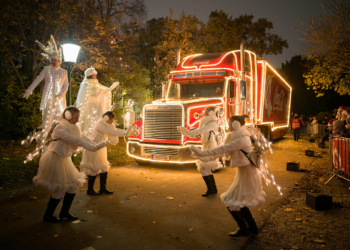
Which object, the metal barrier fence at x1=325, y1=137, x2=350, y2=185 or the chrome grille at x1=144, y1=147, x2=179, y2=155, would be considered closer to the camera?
the metal barrier fence at x1=325, y1=137, x2=350, y2=185

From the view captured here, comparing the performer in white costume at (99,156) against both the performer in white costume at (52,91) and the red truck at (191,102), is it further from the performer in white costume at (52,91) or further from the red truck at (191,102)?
the red truck at (191,102)

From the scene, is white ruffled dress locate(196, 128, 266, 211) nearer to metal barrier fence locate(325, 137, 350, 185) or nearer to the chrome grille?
metal barrier fence locate(325, 137, 350, 185)

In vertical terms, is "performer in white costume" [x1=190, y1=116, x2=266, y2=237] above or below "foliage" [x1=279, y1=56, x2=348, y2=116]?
below

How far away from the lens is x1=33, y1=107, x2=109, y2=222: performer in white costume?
169 inches

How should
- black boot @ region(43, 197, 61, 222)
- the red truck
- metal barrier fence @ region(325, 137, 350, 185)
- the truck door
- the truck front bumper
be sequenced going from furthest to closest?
the truck door < the red truck < the truck front bumper < metal barrier fence @ region(325, 137, 350, 185) < black boot @ region(43, 197, 61, 222)

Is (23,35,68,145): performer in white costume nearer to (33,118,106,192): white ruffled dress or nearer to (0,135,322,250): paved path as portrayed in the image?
(0,135,322,250): paved path

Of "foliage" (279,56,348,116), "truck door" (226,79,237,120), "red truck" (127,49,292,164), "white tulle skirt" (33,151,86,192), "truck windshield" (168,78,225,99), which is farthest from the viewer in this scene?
"foliage" (279,56,348,116)

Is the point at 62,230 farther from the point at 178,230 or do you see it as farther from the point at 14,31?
the point at 14,31

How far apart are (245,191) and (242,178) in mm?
189

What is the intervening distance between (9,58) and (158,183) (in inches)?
422

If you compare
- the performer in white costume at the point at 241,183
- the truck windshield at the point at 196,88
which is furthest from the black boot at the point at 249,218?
the truck windshield at the point at 196,88

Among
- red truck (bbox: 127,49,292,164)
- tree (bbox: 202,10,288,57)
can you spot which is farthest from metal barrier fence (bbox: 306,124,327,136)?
red truck (bbox: 127,49,292,164)

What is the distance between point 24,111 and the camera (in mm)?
14977

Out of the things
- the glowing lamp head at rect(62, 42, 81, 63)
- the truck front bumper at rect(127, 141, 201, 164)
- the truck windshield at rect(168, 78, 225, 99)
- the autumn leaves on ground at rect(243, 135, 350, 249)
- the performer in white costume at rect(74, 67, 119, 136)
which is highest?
the glowing lamp head at rect(62, 42, 81, 63)
